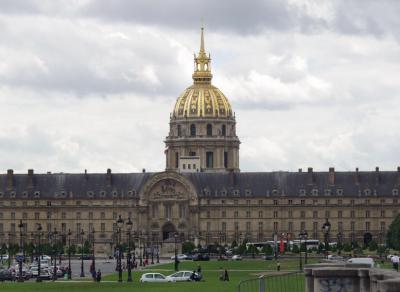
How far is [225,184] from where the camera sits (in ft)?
534

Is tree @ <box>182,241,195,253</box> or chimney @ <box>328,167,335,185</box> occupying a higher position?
chimney @ <box>328,167,335,185</box>

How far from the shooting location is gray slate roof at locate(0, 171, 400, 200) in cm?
15938

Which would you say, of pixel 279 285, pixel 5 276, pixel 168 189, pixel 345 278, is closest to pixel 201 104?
pixel 168 189

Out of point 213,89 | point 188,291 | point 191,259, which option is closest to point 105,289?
point 188,291

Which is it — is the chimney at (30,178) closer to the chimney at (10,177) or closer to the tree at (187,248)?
the chimney at (10,177)

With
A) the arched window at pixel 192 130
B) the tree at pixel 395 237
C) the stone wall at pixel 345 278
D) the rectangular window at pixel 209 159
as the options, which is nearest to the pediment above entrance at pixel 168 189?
the rectangular window at pixel 209 159

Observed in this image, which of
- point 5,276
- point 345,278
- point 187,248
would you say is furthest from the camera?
point 187,248

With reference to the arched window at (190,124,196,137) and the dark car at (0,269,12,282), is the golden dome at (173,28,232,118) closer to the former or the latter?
the arched window at (190,124,196,137)

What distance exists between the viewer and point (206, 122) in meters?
192

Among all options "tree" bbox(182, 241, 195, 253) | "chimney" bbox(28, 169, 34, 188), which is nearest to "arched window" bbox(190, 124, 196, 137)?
"chimney" bbox(28, 169, 34, 188)

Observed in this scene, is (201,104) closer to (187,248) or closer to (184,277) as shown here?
(187,248)

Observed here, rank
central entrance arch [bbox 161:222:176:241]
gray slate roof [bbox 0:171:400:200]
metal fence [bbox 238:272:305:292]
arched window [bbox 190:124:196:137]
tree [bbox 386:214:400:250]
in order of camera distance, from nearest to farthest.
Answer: metal fence [bbox 238:272:305:292], tree [bbox 386:214:400:250], gray slate roof [bbox 0:171:400:200], central entrance arch [bbox 161:222:176:241], arched window [bbox 190:124:196:137]

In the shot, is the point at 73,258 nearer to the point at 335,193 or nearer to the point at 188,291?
the point at 335,193

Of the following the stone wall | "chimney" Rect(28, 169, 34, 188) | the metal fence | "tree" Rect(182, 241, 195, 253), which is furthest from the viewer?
"chimney" Rect(28, 169, 34, 188)
